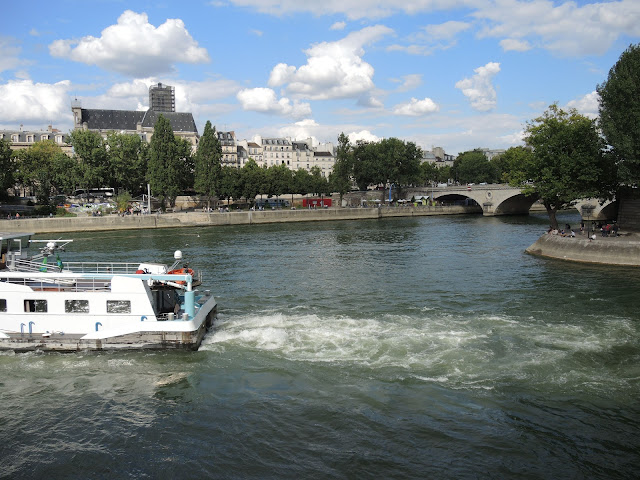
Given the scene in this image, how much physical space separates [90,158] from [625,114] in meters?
95.2

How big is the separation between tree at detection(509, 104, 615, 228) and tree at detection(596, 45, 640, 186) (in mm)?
4246

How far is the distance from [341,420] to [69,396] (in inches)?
375

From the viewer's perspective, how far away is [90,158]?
11056cm

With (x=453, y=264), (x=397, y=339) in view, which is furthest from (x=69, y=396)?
(x=453, y=264)

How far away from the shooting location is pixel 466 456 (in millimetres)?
14727

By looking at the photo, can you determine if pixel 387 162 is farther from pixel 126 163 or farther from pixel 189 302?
pixel 189 302

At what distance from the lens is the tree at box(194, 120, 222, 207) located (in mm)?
107500

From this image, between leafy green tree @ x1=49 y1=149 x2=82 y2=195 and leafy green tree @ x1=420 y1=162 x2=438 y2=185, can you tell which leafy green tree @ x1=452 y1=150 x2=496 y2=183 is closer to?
leafy green tree @ x1=420 y1=162 x2=438 y2=185

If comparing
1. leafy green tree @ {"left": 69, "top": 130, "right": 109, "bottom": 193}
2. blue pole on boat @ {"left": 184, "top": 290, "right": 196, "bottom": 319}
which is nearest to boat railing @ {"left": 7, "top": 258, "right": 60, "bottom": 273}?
blue pole on boat @ {"left": 184, "top": 290, "right": 196, "bottom": 319}

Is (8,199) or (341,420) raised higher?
(8,199)

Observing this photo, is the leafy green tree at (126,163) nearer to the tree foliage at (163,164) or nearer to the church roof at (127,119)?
the tree foliage at (163,164)

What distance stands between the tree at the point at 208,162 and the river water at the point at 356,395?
77.2 m

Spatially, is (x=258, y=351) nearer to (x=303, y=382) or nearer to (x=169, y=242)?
(x=303, y=382)

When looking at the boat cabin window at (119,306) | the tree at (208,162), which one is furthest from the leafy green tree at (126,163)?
the boat cabin window at (119,306)
